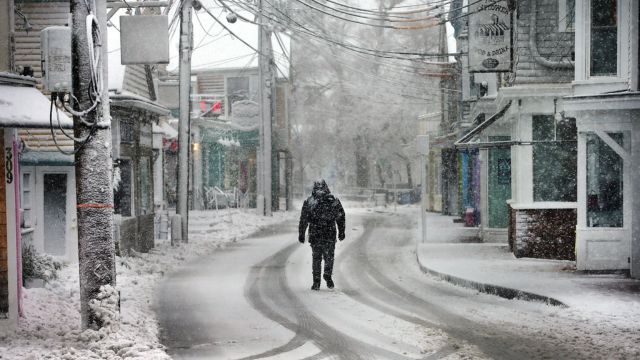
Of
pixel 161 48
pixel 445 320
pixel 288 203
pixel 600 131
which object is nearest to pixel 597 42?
pixel 600 131

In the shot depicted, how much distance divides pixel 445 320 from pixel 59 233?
968 centimetres

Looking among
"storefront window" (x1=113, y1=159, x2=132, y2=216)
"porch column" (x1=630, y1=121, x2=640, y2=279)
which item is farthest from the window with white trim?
"storefront window" (x1=113, y1=159, x2=132, y2=216)

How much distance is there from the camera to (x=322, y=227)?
41.6ft

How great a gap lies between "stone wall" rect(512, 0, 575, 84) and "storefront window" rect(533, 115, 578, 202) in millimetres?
957

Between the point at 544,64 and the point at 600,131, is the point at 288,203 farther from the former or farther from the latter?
the point at 600,131

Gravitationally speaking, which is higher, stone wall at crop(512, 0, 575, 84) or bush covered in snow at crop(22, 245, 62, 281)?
stone wall at crop(512, 0, 575, 84)

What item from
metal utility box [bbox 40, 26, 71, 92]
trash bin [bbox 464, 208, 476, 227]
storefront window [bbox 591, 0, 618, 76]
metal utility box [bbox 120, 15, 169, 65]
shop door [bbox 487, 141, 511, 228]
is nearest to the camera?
metal utility box [bbox 40, 26, 71, 92]

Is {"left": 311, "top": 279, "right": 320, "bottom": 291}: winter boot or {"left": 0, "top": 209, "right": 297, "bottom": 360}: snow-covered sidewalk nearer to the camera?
{"left": 0, "top": 209, "right": 297, "bottom": 360}: snow-covered sidewalk

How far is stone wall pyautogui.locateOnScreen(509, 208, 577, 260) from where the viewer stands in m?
16.5

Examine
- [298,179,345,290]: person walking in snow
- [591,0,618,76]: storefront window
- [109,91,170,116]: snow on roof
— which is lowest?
[298,179,345,290]: person walking in snow

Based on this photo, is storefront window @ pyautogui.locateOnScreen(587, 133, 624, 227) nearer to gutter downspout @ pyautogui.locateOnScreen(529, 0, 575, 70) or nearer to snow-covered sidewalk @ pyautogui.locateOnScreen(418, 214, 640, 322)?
snow-covered sidewalk @ pyautogui.locateOnScreen(418, 214, 640, 322)

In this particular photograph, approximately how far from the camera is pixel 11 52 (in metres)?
10.1

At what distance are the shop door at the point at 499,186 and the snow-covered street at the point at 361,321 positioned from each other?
596cm

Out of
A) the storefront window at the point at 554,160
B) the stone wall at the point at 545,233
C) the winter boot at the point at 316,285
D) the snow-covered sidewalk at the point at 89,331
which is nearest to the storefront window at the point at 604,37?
the storefront window at the point at 554,160
